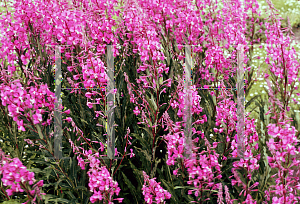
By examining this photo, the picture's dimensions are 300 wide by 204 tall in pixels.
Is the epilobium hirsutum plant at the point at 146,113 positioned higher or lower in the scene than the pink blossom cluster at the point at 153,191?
higher

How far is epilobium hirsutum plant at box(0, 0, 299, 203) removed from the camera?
176 cm

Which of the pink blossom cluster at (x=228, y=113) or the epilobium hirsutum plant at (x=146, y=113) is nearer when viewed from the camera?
the epilobium hirsutum plant at (x=146, y=113)

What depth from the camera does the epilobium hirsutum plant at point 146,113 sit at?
1.76 meters

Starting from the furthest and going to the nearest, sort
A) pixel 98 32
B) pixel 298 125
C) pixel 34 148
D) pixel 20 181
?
pixel 34 148, pixel 98 32, pixel 298 125, pixel 20 181

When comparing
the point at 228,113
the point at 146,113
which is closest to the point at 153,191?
the point at 228,113

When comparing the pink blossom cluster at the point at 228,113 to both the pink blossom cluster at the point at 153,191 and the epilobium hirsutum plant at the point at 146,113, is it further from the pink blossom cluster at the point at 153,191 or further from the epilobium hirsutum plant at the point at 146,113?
the pink blossom cluster at the point at 153,191

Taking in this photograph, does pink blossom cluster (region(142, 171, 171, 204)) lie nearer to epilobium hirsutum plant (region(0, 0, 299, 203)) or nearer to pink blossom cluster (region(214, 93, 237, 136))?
epilobium hirsutum plant (region(0, 0, 299, 203))

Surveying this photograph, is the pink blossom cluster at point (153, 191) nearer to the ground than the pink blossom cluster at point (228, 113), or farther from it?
nearer to the ground

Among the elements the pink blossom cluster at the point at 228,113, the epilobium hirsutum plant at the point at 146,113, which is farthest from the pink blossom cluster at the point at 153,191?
the pink blossom cluster at the point at 228,113

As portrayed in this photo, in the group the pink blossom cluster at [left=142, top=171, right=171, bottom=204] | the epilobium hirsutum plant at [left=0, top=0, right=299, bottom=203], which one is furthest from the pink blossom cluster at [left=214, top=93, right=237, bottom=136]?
the pink blossom cluster at [left=142, top=171, right=171, bottom=204]

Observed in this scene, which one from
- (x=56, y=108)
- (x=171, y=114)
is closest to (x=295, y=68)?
(x=171, y=114)

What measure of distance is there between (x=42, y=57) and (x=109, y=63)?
0.87 metres

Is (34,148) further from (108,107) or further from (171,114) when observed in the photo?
(171,114)

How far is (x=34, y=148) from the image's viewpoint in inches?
→ 108
